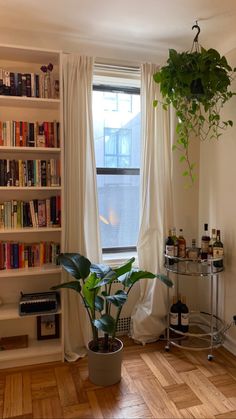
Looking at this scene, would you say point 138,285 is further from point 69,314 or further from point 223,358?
point 223,358

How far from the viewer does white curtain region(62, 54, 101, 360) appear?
249 centimetres

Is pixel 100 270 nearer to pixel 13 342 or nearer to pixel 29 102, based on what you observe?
pixel 13 342

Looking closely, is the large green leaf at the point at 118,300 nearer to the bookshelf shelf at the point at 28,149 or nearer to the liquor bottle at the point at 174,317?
the liquor bottle at the point at 174,317

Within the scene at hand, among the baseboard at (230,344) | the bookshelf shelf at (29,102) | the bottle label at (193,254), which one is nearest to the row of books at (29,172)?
the bookshelf shelf at (29,102)

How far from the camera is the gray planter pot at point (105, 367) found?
2148mm

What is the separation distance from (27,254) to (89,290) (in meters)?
0.62

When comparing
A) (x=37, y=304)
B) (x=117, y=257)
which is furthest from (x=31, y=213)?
(x=117, y=257)

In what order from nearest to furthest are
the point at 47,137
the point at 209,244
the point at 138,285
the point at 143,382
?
1. the point at 143,382
2. the point at 47,137
3. the point at 209,244
4. the point at 138,285

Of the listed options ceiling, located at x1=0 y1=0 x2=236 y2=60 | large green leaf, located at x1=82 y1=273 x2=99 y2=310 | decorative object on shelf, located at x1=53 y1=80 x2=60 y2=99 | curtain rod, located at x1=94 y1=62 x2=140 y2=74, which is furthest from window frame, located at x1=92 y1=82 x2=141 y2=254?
large green leaf, located at x1=82 y1=273 x2=99 y2=310

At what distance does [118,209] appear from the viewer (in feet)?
9.81

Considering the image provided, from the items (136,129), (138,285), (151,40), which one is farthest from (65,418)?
(151,40)

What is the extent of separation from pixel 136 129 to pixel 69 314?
5.65ft

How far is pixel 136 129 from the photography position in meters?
2.99

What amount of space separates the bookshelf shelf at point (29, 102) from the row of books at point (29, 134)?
5.3 inches
